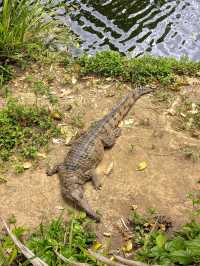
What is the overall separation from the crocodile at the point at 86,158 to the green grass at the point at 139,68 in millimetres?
905

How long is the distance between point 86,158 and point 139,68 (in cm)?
223

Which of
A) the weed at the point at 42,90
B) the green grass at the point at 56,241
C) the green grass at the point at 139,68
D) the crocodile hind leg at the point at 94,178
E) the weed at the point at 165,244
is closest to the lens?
the weed at the point at 165,244

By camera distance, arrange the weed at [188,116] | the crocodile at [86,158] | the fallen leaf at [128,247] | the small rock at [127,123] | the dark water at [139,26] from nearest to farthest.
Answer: the fallen leaf at [128,247], the crocodile at [86,158], the weed at [188,116], the small rock at [127,123], the dark water at [139,26]

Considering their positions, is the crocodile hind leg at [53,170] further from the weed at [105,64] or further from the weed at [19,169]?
the weed at [105,64]

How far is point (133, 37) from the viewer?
9.30 m

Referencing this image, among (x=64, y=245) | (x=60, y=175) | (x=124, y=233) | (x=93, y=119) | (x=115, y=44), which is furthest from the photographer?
(x=115, y=44)

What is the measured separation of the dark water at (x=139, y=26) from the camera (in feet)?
29.7

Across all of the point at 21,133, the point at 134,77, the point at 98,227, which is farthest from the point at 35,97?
the point at 98,227

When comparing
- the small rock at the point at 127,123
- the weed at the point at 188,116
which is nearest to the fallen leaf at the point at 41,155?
the small rock at the point at 127,123

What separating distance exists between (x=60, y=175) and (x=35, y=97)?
1728 millimetres

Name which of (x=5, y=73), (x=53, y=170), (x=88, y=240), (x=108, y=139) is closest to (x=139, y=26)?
(x=5, y=73)

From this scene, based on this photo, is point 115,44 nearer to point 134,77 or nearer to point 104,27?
point 104,27

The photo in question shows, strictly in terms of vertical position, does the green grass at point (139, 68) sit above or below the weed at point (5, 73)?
above

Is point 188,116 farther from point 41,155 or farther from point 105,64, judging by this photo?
point 41,155
